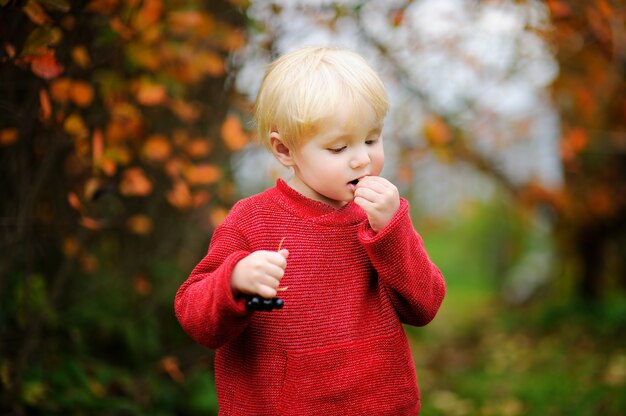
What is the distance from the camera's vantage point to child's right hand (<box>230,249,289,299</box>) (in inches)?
58.8

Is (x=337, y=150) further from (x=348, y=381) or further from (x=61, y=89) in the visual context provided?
(x=61, y=89)

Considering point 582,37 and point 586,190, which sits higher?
point 582,37

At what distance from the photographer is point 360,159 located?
5.52 ft

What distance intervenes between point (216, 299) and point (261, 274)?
14cm

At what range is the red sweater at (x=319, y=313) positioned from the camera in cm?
167

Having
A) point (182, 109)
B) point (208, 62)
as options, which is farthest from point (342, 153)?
point (182, 109)

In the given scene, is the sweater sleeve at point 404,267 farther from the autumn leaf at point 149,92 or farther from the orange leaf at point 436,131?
the orange leaf at point 436,131

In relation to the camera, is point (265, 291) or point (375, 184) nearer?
point (265, 291)

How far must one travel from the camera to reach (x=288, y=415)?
5.48 feet

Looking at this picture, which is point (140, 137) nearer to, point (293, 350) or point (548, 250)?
point (293, 350)

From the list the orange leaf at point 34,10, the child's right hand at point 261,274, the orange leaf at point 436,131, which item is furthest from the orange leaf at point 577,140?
the child's right hand at point 261,274

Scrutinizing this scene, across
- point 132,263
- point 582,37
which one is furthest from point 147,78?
point 582,37

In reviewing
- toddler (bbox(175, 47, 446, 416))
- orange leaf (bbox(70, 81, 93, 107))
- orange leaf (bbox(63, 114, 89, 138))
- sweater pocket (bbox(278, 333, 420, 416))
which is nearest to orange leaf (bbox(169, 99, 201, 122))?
orange leaf (bbox(70, 81, 93, 107))

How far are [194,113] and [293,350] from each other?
2540 mm
